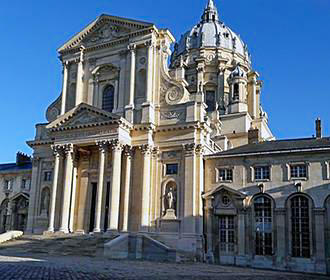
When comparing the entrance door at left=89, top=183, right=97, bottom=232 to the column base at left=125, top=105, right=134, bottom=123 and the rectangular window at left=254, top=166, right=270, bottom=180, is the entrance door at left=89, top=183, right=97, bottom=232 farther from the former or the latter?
the rectangular window at left=254, top=166, right=270, bottom=180

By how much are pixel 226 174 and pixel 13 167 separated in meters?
30.0

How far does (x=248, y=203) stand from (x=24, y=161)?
3255 cm

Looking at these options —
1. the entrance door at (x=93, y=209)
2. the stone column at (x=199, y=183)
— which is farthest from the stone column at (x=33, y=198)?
the stone column at (x=199, y=183)

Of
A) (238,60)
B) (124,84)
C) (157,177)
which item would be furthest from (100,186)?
(238,60)

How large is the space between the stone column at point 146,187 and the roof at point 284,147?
17.5ft

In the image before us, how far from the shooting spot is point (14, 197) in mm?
49531

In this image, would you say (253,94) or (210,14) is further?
(210,14)

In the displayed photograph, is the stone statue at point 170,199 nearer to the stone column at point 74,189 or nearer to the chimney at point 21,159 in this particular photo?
the stone column at point 74,189

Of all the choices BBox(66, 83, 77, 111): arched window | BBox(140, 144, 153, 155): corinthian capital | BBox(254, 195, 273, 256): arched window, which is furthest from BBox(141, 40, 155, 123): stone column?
BBox(254, 195, 273, 256): arched window

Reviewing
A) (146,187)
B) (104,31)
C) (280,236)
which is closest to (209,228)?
(280,236)

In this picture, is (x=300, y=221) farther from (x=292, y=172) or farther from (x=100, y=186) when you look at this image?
(x=100, y=186)

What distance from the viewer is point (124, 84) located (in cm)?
3969

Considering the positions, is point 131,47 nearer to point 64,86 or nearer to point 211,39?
point 64,86

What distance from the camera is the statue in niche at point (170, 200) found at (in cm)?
3525
